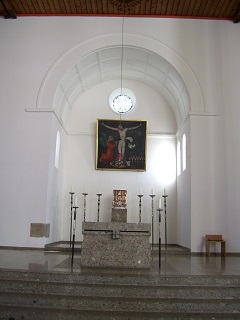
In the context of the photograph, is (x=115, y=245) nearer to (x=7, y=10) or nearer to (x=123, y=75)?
(x=7, y=10)

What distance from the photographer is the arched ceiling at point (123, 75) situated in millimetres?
11266

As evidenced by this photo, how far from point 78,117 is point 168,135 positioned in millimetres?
3399

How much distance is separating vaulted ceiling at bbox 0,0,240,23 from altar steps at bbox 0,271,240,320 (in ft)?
26.3

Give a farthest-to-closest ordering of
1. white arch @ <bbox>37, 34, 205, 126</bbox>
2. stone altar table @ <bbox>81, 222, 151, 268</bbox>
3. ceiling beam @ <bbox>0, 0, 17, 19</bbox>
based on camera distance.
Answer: white arch @ <bbox>37, 34, 205, 126</bbox>
ceiling beam @ <bbox>0, 0, 17, 19</bbox>
stone altar table @ <bbox>81, 222, 151, 268</bbox>

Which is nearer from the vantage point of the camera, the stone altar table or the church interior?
the stone altar table

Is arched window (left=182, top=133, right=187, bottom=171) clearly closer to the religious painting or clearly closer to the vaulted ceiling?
the religious painting

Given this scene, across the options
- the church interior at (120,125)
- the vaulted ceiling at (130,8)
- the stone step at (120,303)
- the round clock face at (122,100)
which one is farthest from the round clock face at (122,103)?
the stone step at (120,303)

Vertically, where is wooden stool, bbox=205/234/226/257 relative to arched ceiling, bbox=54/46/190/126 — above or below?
below

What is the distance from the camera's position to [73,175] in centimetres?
1288

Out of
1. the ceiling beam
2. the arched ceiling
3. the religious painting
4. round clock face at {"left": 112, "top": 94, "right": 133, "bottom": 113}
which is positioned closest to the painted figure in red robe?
the religious painting

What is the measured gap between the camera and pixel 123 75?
13367 mm

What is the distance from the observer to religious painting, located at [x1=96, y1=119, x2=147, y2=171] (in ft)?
42.2

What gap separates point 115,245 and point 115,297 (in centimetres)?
157

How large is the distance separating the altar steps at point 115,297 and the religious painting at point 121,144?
748 centimetres
